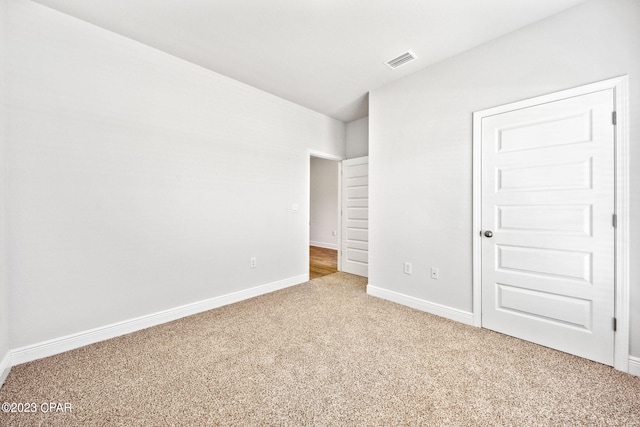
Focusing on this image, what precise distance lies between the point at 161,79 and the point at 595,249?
399 cm

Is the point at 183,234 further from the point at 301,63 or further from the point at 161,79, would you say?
the point at 301,63

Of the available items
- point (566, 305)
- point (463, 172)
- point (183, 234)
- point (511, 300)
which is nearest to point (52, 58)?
point (183, 234)

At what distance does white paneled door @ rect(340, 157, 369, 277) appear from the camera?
4.14 m

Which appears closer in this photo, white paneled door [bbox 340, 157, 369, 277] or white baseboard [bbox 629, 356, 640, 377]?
white baseboard [bbox 629, 356, 640, 377]

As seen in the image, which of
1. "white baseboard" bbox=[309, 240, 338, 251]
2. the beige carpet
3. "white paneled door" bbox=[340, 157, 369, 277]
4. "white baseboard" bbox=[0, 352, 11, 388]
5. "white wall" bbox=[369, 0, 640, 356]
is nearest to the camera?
the beige carpet

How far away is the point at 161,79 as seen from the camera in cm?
250

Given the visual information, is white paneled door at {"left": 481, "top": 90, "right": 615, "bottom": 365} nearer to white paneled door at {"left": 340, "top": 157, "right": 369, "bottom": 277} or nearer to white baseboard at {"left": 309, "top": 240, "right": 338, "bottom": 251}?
white paneled door at {"left": 340, "top": 157, "right": 369, "bottom": 277}

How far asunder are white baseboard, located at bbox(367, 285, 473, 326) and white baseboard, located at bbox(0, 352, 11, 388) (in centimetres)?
320

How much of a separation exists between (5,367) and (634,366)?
168 inches

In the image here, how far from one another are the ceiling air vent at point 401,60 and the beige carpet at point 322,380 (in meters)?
2.68

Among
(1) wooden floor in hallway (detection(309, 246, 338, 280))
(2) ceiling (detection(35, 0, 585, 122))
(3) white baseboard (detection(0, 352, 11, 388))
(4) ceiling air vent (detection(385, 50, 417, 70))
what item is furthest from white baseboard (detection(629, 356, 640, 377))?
(3) white baseboard (detection(0, 352, 11, 388))

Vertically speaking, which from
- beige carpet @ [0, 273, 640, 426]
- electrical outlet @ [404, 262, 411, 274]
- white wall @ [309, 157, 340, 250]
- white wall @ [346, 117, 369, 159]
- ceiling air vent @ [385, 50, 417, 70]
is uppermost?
ceiling air vent @ [385, 50, 417, 70]

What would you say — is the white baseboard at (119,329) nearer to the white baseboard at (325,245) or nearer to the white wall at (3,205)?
the white wall at (3,205)

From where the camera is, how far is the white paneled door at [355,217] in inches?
163
